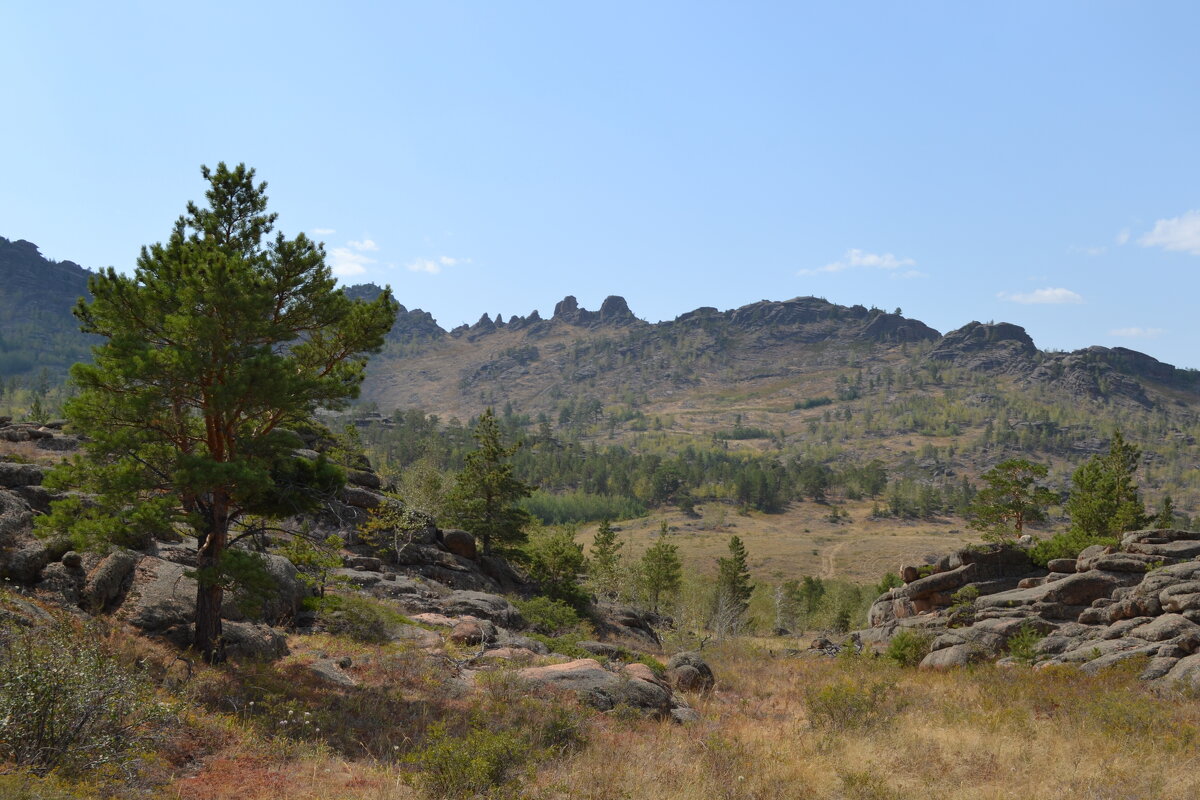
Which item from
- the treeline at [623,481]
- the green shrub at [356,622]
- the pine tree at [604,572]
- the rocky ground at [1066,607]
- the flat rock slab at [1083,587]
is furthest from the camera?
the treeline at [623,481]

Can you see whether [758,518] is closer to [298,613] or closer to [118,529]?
[298,613]

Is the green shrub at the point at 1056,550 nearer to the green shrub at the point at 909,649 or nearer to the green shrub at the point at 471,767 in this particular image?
the green shrub at the point at 909,649

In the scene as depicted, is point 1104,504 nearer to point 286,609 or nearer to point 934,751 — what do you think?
point 934,751

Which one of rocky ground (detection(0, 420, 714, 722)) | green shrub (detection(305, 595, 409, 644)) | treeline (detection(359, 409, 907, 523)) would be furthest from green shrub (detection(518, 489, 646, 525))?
green shrub (detection(305, 595, 409, 644))

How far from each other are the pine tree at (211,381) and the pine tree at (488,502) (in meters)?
25.4

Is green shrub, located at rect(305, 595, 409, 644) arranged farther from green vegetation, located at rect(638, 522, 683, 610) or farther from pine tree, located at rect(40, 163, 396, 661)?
green vegetation, located at rect(638, 522, 683, 610)

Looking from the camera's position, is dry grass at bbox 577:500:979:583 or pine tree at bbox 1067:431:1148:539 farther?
dry grass at bbox 577:500:979:583

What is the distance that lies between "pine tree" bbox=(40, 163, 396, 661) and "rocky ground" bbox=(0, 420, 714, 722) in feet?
4.54

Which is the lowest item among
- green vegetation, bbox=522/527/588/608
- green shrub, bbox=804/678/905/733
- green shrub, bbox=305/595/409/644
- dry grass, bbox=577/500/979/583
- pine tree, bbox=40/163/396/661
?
dry grass, bbox=577/500/979/583

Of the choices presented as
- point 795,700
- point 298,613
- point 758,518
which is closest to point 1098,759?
point 795,700

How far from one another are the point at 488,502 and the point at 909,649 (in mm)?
25156

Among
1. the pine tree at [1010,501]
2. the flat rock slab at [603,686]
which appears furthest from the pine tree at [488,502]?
the pine tree at [1010,501]

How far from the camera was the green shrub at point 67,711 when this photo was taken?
25.9 ft

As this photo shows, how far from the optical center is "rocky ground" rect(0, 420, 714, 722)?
586 inches
